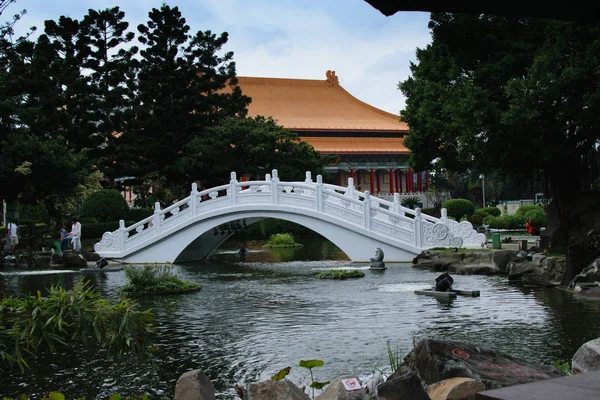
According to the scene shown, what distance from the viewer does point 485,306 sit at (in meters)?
11.1

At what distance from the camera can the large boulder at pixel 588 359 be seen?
18.7 feet

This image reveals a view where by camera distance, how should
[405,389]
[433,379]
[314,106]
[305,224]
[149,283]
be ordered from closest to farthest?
[405,389]
[433,379]
[149,283]
[305,224]
[314,106]

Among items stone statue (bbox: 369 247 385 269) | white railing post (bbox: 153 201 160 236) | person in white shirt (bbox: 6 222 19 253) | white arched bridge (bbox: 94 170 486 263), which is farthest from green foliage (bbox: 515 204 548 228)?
person in white shirt (bbox: 6 222 19 253)

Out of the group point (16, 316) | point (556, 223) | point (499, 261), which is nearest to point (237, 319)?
point (16, 316)

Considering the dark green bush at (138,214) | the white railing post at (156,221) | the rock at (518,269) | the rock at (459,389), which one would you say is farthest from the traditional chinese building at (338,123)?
the rock at (459,389)

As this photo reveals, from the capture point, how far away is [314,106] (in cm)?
5159

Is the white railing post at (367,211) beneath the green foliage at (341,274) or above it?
above

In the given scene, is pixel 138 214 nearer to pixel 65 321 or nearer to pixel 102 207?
pixel 102 207

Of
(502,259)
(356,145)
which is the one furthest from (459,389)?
(356,145)

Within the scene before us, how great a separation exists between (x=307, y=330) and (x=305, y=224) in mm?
11242

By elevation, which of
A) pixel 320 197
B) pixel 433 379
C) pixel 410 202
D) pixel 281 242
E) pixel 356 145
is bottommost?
pixel 433 379

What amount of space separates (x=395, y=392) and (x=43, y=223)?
29.6 m

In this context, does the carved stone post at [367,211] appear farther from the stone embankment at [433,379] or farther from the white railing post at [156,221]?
the stone embankment at [433,379]

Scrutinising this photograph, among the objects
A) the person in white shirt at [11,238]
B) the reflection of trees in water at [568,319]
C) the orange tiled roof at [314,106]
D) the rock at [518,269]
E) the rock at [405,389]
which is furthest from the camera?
the orange tiled roof at [314,106]
